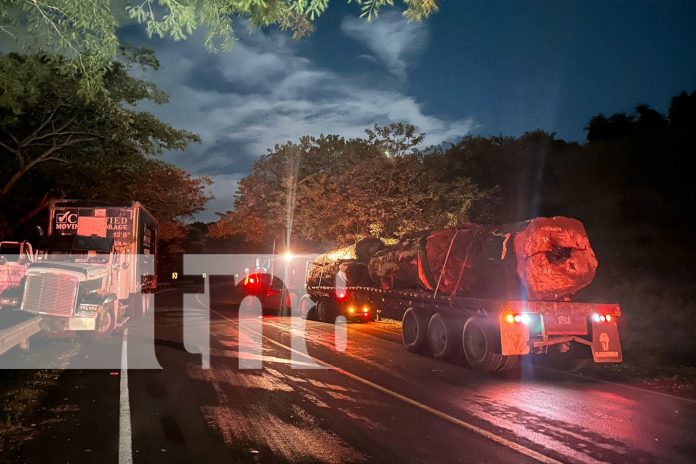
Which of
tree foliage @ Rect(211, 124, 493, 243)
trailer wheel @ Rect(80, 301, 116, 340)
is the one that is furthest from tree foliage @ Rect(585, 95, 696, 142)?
trailer wheel @ Rect(80, 301, 116, 340)

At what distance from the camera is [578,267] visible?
11.3m

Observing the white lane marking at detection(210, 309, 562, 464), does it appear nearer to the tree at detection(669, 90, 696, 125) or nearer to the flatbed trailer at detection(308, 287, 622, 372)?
the flatbed trailer at detection(308, 287, 622, 372)

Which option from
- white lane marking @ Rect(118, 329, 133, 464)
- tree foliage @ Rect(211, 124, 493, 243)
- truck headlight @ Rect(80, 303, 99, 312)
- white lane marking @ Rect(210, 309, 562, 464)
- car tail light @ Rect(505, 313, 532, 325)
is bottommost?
white lane marking @ Rect(118, 329, 133, 464)

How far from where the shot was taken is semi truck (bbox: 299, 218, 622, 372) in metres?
10.7

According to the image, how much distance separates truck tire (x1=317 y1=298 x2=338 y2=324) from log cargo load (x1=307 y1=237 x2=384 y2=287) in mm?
575

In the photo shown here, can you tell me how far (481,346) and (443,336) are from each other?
1551 mm

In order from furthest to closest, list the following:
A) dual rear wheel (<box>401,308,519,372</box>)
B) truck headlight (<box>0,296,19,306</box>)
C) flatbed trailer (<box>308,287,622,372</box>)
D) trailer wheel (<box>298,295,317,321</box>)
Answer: trailer wheel (<box>298,295,317,321</box>) → truck headlight (<box>0,296,19,306</box>) → dual rear wheel (<box>401,308,519,372</box>) → flatbed trailer (<box>308,287,622,372</box>)

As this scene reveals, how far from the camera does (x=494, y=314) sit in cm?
1080

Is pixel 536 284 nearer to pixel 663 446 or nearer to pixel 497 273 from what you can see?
pixel 497 273

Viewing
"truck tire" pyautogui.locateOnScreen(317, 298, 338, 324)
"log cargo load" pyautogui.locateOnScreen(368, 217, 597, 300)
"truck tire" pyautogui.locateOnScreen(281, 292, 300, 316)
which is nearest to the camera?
"log cargo load" pyautogui.locateOnScreen(368, 217, 597, 300)

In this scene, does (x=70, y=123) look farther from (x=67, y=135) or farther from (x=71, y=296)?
(x=71, y=296)

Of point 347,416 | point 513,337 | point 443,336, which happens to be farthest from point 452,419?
point 443,336

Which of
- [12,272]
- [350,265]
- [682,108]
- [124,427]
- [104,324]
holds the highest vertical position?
[682,108]

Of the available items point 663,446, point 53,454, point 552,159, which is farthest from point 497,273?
point 552,159
